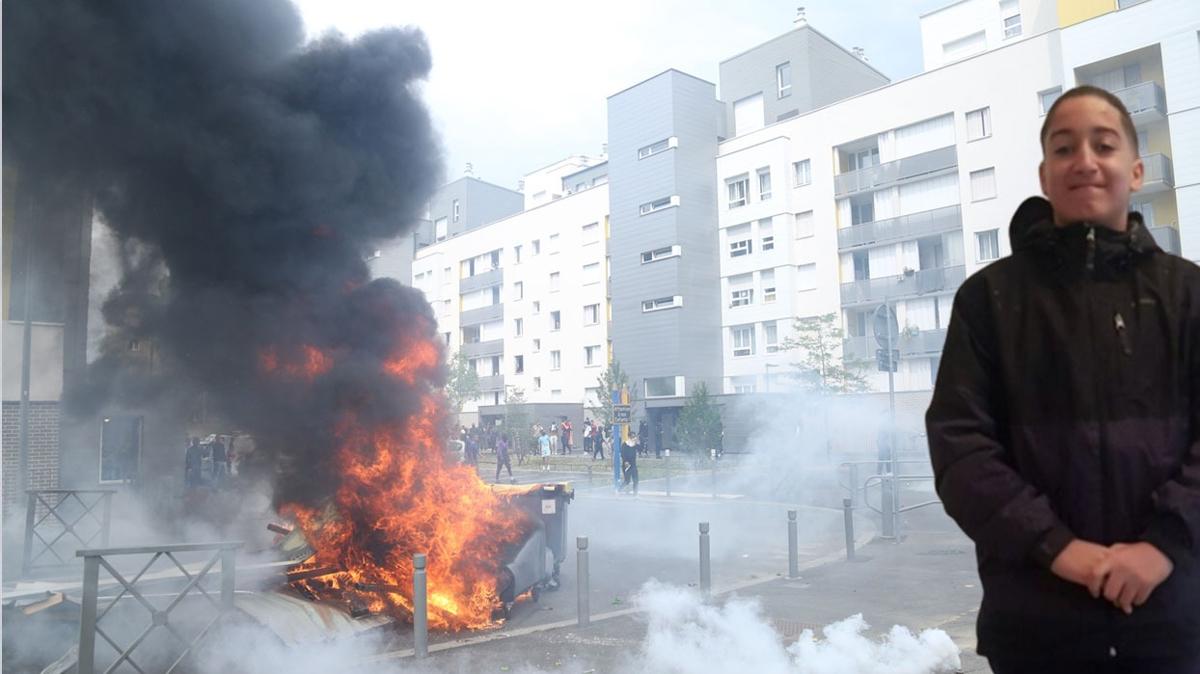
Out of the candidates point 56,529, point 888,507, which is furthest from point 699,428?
point 56,529

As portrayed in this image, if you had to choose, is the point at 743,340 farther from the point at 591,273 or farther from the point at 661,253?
the point at 591,273

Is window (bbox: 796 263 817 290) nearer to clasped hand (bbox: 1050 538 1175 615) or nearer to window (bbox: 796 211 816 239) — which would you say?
window (bbox: 796 211 816 239)

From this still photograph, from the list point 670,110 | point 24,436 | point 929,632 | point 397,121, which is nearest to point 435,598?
point 929,632

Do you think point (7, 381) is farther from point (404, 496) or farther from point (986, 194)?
point (986, 194)

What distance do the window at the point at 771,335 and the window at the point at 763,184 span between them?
6.17 m

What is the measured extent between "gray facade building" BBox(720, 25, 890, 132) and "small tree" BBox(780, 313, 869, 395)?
1257 cm

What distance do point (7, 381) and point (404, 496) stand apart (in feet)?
28.7

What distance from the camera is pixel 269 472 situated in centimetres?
945

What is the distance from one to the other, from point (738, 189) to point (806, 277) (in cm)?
653

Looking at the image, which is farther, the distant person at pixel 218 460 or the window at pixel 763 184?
the window at pixel 763 184

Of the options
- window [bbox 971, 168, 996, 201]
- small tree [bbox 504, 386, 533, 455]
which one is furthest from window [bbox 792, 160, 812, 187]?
small tree [bbox 504, 386, 533, 455]

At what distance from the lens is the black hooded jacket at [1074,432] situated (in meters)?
1.53

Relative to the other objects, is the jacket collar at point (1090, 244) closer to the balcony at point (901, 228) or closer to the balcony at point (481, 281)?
the balcony at point (901, 228)

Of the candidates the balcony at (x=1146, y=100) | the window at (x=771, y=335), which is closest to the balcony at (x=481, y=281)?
the window at (x=771, y=335)
